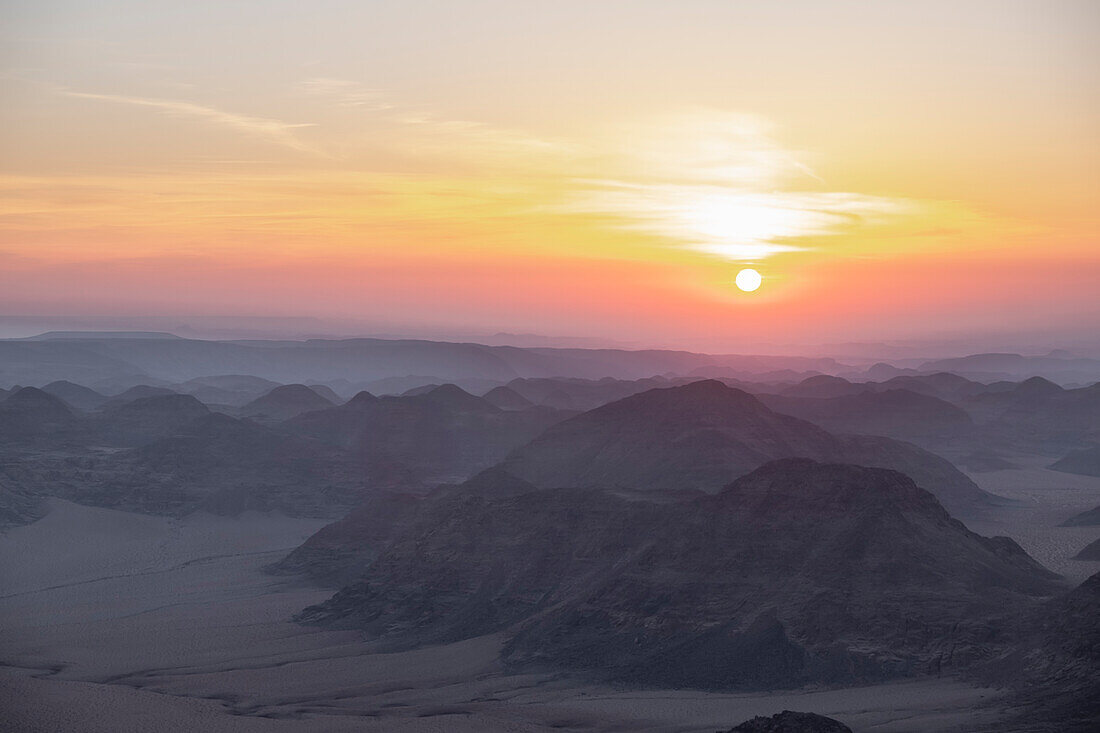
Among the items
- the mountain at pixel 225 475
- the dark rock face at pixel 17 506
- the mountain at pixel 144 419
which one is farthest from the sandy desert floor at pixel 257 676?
the mountain at pixel 144 419

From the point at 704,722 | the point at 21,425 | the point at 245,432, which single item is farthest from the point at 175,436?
the point at 704,722

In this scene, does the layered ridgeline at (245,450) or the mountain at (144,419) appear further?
the mountain at (144,419)

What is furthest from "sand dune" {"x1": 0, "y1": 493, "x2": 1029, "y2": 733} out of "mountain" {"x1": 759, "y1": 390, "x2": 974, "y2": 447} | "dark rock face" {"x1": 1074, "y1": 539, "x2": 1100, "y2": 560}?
"mountain" {"x1": 759, "y1": 390, "x2": 974, "y2": 447}

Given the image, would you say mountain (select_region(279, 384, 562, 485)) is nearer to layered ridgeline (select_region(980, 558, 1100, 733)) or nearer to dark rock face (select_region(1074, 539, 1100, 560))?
dark rock face (select_region(1074, 539, 1100, 560))

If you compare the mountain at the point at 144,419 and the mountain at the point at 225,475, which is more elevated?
the mountain at the point at 144,419

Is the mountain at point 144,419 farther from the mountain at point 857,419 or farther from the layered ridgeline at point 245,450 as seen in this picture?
the mountain at point 857,419

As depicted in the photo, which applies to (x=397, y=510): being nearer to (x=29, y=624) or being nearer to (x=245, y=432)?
(x=29, y=624)
